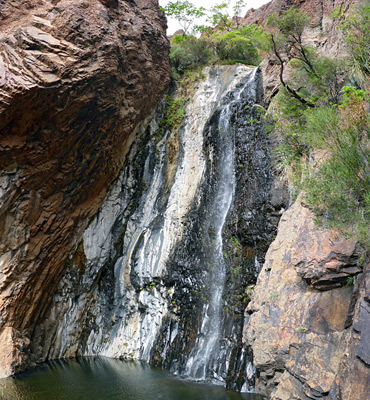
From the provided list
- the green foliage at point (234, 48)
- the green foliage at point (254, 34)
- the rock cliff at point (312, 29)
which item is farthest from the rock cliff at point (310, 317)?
the green foliage at point (234, 48)

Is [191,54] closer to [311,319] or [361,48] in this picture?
[361,48]

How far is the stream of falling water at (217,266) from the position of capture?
30.8ft

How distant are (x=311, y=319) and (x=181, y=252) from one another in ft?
20.8

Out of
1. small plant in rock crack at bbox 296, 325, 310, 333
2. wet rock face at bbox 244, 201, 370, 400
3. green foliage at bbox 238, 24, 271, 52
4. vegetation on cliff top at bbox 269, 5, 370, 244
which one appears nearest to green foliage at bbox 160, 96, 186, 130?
green foliage at bbox 238, 24, 271, 52

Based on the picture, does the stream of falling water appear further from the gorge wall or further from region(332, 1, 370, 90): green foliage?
region(332, 1, 370, 90): green foliage

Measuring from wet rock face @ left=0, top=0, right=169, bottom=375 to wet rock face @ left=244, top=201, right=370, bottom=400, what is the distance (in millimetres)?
7558

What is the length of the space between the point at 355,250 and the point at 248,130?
784 cm

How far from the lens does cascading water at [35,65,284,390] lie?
33.0 feet

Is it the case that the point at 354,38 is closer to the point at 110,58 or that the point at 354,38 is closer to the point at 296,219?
the point at 296,219

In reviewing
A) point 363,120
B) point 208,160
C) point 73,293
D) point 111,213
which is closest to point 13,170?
point 111,213

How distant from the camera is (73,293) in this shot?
12.6m

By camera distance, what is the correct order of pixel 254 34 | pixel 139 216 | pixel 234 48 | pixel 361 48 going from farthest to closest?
pixel 254 34 → pixel 234 48 → pixel 139 216 → pixel 361 48

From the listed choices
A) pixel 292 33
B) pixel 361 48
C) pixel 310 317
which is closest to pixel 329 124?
pixel 361 48

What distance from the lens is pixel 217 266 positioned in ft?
35.6
